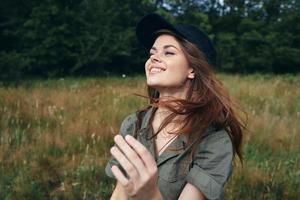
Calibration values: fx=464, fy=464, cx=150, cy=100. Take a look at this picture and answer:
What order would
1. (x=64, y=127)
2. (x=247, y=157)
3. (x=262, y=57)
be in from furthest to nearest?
(x=262, y=57) → (x=64, y=127) → (x=247, y=157)

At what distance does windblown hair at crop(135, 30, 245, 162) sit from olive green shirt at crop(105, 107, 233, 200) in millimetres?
43

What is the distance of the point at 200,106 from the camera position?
82.7 inches

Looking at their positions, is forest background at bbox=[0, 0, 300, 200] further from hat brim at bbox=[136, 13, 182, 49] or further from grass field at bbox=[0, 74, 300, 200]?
hat brim at bbox=[136, 13, 182, 49]

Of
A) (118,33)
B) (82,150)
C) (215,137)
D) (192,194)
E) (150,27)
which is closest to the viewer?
(192,194)

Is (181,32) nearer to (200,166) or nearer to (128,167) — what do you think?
(200,166)

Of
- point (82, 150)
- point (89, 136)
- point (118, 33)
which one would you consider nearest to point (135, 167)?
point (82, 150)

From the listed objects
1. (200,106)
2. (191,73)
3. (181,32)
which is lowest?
(200,106)

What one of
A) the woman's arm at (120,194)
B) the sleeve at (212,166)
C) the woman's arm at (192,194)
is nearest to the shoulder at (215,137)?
the sleeve at (212,166)

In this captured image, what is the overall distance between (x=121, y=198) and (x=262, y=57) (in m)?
25.0

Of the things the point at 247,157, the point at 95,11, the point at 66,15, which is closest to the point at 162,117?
the point at 247,157

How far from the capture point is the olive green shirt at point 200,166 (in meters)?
1.93

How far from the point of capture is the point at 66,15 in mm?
21719

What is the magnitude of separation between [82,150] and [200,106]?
2867mm

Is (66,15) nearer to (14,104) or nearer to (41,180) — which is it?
(14,104)
